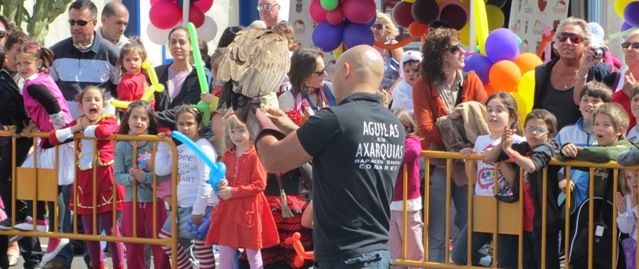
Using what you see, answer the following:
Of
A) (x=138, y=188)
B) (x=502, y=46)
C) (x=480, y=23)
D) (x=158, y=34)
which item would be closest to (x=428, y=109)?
(x=502, y=46)

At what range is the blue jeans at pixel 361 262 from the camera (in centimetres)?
684

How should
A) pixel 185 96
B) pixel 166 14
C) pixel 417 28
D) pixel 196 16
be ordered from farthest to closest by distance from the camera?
pixel 196 16 < pixel 166 14 < pixel 417 28 < pixel 185 96

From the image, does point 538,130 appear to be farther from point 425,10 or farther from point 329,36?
point 329,36

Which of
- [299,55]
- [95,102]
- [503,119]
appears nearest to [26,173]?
[95,102]

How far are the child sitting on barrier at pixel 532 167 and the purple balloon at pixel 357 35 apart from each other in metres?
3.22

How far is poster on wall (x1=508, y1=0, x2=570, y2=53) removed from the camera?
1384 centimetres

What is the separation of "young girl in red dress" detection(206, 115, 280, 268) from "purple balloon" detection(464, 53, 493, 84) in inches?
99.8

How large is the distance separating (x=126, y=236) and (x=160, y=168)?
56 centimetres

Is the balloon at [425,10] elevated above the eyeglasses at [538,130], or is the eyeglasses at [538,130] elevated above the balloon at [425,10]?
the balloon at [425,10]

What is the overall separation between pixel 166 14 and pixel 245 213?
4.53 metres

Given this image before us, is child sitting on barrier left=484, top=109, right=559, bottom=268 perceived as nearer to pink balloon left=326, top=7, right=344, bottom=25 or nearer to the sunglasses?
the sunglasses

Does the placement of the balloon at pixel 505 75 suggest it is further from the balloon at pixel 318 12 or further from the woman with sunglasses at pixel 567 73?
the balloon at pixel 318 12

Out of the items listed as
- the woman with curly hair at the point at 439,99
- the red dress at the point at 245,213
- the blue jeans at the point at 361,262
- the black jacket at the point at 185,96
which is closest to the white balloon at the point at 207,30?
the black jacket at the point at 185,96

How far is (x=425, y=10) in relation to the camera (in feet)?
40.4
